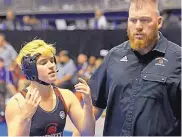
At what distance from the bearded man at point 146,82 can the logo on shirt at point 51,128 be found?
0.53 metres

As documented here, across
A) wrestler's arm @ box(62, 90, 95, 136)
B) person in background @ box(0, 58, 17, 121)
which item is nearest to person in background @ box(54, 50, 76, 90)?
person in background @ box(0, 58, 17, 121)

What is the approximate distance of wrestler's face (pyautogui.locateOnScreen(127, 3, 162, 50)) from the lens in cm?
220

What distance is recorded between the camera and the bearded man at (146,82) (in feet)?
7.19

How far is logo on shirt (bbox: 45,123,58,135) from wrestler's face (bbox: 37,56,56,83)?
278 millimetres

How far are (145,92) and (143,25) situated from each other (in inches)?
13.2

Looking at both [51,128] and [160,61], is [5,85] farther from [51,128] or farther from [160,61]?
[160,61]

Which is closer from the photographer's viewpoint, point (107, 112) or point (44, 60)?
point (107, 112)

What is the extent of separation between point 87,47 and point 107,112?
537 centimetres

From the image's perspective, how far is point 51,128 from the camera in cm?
274

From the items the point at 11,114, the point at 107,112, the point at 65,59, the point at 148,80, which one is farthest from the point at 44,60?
the point at 65,59

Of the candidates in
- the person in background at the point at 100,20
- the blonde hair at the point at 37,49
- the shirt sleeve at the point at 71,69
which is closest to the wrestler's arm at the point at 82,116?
the blonde hair at the point at 37,49

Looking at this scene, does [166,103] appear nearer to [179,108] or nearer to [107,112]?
[179,108]

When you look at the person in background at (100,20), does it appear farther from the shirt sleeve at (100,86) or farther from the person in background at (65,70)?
the shirt sleeve at (100,86)

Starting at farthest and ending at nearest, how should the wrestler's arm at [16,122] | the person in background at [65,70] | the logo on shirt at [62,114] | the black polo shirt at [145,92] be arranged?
the person in background at [65,70], the logo on shirt at [62,114], the wrestler's arm at [16,122], the black polo shirt at [145,92]
